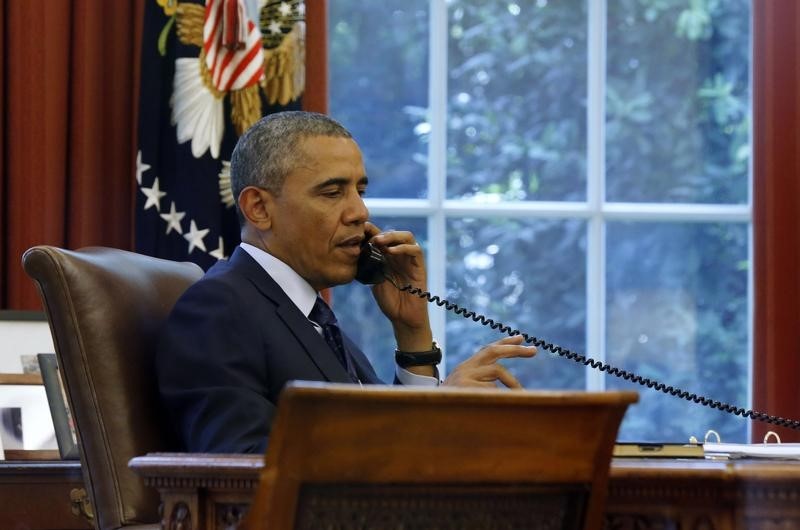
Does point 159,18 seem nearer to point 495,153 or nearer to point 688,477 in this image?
point 495,153

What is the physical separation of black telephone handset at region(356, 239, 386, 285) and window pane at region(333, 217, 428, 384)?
183cm

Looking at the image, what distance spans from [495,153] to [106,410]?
2.77 m

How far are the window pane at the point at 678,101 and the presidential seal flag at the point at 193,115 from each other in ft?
4.81

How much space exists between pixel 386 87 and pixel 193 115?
0.92 meters

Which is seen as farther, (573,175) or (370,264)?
(573,175)

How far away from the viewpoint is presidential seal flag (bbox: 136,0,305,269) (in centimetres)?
385

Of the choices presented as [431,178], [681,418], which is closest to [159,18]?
[431,178]

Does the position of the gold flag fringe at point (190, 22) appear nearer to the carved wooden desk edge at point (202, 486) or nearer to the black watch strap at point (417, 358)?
the black watch strap at point (417, 358)

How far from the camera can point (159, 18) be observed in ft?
12.8

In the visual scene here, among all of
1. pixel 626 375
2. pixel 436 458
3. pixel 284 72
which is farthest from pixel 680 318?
pixel 436 458

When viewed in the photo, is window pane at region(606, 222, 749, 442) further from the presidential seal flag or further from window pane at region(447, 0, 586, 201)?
the presidential seal flag

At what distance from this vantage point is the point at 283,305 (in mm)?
2393

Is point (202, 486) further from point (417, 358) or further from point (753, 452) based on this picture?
point (417, 358)

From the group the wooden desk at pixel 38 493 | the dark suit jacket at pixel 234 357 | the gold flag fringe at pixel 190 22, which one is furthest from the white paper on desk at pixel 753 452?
the gold flag fringe at pixel 190 22
